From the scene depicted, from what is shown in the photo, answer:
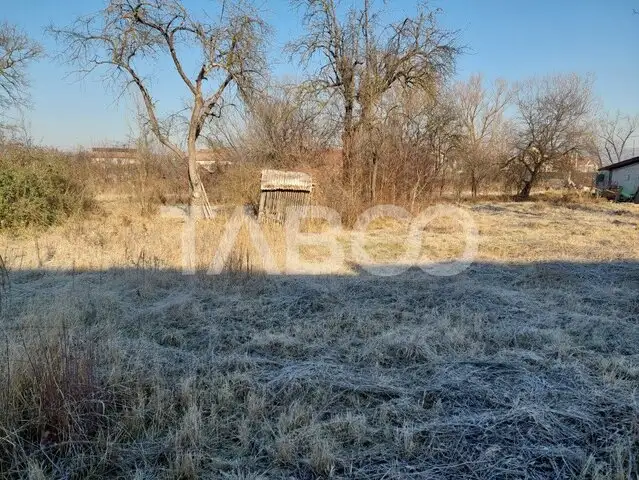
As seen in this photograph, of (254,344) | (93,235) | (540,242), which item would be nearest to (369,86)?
(540,242)

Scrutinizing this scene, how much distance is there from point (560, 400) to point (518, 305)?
2.44 meters

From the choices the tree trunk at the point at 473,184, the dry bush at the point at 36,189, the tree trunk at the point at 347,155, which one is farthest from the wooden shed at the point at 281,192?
the tree trunk at the point at 473,184

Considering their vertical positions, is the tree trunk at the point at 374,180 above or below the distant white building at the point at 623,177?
below

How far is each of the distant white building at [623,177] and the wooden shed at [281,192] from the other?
865 inches

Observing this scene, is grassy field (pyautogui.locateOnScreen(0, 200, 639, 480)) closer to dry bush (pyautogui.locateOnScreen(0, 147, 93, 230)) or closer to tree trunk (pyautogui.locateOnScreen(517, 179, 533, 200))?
dry bush (pyautogui.locateOnScreen(0, 147, 93, 230))

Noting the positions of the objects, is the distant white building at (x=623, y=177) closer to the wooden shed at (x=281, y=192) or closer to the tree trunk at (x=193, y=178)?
the wooden shed at (x=281, y=192)

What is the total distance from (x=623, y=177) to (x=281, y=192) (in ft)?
88.6

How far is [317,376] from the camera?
321 cm

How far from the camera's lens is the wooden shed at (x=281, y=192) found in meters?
11.5

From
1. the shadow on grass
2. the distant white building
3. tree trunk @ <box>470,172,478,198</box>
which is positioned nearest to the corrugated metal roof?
the shadow on grass

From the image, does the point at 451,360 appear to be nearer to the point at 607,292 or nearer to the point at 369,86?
the point at 607,292

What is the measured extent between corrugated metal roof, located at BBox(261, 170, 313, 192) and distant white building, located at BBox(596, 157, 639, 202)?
72.2 feet

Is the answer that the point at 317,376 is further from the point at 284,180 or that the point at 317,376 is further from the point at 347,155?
the point at 347,155

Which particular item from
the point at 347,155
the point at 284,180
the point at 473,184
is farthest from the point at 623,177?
the point at 284,180
